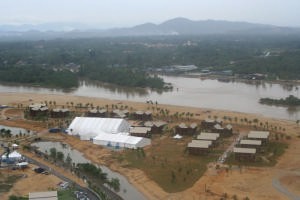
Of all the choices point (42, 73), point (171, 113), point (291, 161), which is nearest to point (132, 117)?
point (171, 113)

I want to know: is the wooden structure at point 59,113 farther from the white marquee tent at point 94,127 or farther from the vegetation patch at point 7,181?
the vegetation patch at point 7,181

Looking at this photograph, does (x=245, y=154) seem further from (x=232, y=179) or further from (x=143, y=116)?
(x=143, y=116)

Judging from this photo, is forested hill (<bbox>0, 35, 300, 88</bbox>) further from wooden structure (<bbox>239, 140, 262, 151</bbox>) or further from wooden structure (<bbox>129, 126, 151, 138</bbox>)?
wooden structure (<bbox>239, 140, 262, 151</bbox>)

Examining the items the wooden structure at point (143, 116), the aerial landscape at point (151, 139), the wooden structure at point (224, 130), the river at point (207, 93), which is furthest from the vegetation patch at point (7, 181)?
the river at point (207, 93)

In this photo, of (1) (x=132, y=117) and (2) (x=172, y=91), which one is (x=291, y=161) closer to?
(1) (x=132, y=117)

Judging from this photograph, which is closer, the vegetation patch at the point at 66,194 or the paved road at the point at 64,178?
the vegetation patch at the point at 66,194
